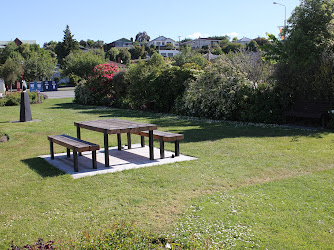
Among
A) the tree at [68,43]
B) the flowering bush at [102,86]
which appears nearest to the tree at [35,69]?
the tree at [68,43]

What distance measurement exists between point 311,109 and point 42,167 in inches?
363

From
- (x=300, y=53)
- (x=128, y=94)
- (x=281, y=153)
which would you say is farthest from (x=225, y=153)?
(x=128, y=94)

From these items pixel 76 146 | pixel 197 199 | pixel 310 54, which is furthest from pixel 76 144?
pixel 310 54

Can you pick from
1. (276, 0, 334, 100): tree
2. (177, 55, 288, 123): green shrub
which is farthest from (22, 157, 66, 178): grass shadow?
(276, 0, 334, 100): tree

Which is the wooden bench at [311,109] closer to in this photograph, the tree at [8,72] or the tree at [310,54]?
the tree at [310,54]

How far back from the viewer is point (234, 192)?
5.36m

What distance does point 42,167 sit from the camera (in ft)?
23.5

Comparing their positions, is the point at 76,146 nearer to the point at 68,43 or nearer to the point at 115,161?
the point at 115,161

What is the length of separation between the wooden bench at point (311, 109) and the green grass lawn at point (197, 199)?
3381mm

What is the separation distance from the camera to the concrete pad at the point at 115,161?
269 inches

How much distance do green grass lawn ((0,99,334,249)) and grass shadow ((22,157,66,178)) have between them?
0.02m

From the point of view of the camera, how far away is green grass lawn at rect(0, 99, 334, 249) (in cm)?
403

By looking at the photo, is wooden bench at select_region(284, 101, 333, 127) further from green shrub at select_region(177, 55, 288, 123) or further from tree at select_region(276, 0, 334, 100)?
green shrub at select_region(177, 55, 288, 123)

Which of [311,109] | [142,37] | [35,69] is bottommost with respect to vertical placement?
[311,109]
